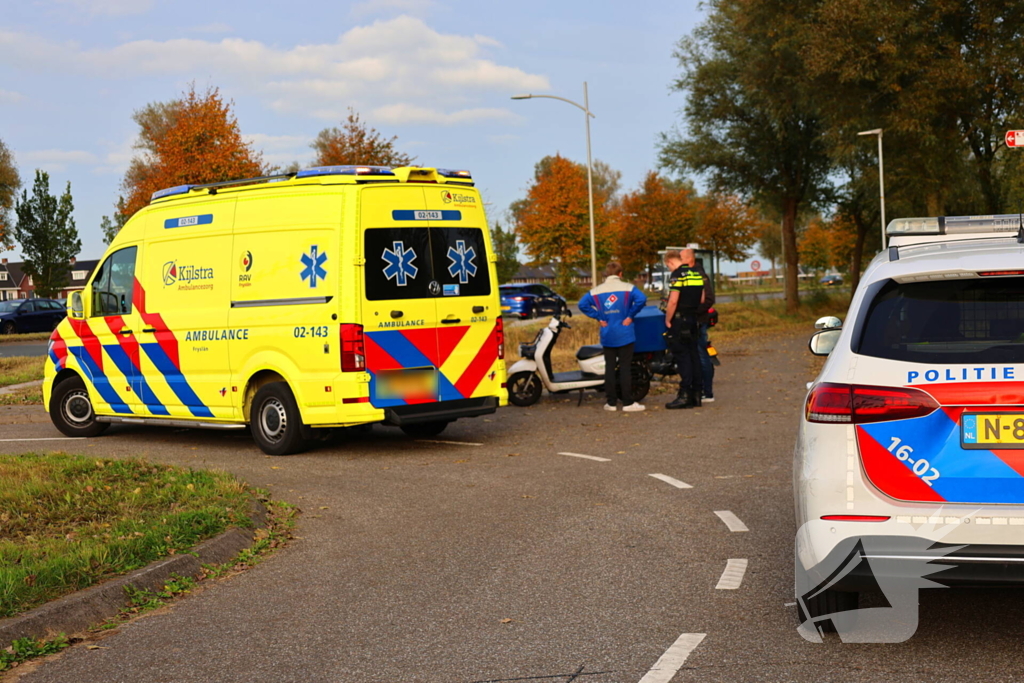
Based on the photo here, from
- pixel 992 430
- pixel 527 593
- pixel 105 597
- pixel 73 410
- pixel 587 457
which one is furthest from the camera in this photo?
pixel 73 410

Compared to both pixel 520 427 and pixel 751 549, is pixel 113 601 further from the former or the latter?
pixel 520 427

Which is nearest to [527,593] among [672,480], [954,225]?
[954,225]

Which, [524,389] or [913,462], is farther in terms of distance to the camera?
[524,389]

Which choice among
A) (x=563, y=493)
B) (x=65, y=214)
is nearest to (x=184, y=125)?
(x=65, y=214)

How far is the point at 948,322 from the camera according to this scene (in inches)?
170

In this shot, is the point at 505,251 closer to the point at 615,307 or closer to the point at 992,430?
the point at 615,307

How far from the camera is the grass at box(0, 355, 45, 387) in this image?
20992mm

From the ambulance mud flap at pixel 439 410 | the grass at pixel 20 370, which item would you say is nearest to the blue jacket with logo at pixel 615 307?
the ambulance mud flap at pixel 439 410

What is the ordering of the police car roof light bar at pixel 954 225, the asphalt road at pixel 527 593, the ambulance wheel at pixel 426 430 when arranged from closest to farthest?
the asphalt road at pixel 527 593
the police car roof light bar at pixel 954 225
the ambulance wheel at pixel 426 430

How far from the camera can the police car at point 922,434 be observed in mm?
4004

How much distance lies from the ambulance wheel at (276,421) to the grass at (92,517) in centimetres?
157

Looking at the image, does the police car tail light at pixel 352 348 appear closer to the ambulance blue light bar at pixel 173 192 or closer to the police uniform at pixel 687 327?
the ambulance blue light bar at pixel 173 192

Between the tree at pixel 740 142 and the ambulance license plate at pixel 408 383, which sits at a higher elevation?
the tree at pixel 740 142

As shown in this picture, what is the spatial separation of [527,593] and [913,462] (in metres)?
2.19
